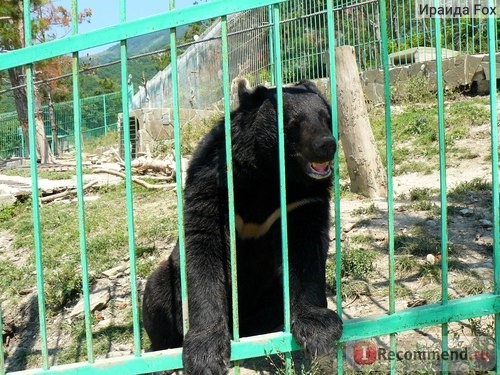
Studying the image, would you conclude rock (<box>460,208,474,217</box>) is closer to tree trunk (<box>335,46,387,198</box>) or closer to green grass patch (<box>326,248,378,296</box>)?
green grass patch (<box>326,248,378,296</box>)

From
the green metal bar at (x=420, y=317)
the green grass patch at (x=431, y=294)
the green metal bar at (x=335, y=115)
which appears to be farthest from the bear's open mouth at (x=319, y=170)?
the green grass patch at (x=431, y=294)

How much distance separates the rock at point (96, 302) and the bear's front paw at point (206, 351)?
210 cm

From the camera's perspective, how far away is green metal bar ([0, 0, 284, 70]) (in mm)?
2332

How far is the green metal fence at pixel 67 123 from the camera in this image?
2442 cm

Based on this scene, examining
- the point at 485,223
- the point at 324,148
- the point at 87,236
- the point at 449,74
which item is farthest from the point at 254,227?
the point at 449,74

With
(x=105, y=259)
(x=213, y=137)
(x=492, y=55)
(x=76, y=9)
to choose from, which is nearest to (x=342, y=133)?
(x=105, y=259)

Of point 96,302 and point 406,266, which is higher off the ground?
point 406,266

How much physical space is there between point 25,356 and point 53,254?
6.15ft

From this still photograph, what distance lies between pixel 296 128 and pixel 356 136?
10.3 ft

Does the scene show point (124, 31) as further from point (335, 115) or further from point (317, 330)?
point (317, 330)

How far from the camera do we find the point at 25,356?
4.10 metres

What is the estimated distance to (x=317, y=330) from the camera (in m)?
2.56

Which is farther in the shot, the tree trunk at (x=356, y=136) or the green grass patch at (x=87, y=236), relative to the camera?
the tree trunk at (x=356, y=136)

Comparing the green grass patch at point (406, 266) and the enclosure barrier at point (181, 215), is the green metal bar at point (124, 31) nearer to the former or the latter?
the enclosure barrier at point (181, 215)
